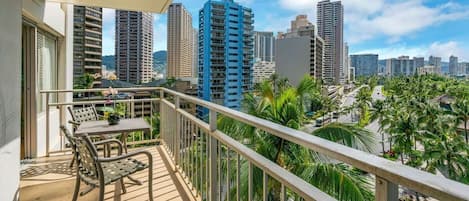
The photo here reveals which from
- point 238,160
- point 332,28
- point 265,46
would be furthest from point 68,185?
point 332,28

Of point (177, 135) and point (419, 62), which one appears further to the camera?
point (419, 62)

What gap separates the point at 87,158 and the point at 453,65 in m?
36.2

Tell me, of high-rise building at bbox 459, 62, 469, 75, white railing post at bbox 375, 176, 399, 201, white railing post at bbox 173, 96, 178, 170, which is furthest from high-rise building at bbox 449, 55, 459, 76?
white railing post at bbox 375, 176, 399, 201

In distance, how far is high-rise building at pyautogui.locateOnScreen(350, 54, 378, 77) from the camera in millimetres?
36969

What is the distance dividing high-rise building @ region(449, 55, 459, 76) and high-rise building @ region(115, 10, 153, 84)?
2825 centimetres

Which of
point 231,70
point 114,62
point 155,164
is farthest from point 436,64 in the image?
point 155,164

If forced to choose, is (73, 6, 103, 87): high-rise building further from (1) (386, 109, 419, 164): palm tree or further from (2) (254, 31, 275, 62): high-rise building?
(2) (254, 31, 275, 62): high-rise building

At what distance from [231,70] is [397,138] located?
41.7 ft

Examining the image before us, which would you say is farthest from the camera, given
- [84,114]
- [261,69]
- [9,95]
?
[261,69]

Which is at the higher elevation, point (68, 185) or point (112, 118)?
point (112, 118)

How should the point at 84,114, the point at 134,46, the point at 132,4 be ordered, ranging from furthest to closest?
the point at 134,46
the point at 132,4
the point at 84,114

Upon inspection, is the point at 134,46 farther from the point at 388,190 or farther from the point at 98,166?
the point at 388,190

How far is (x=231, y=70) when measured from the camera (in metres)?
22.9

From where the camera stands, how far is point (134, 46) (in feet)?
42.5
